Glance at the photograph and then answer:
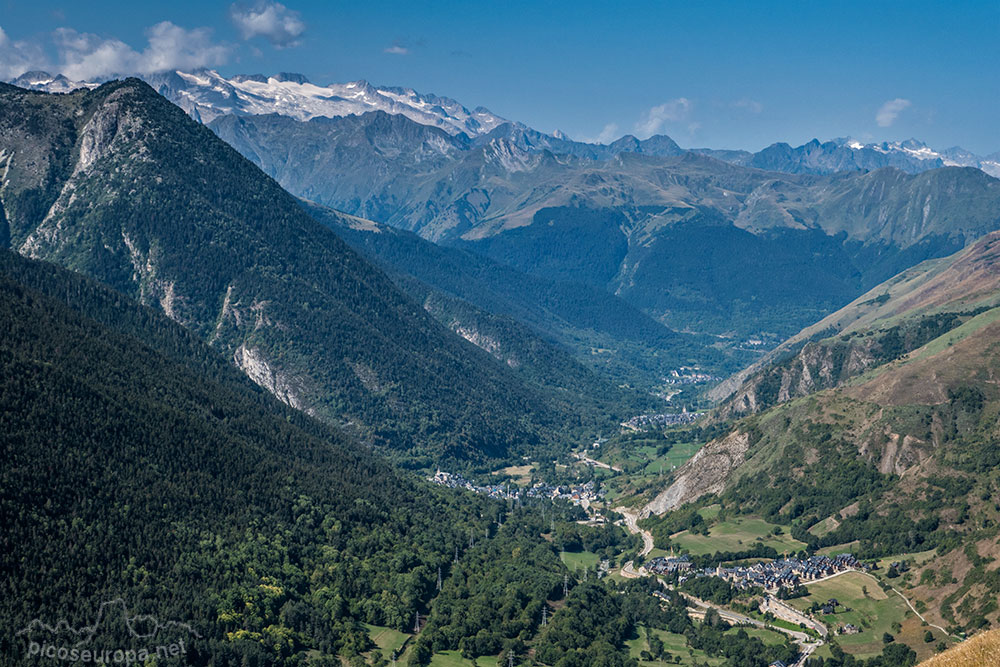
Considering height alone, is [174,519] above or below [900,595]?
below

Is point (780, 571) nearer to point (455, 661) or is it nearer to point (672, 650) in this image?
point (672, 650)

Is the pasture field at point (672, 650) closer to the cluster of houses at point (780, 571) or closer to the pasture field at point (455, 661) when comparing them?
the cluster of houses at point (780, 571)

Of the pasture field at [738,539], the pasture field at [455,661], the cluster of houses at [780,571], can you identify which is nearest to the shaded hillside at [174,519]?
the pasture field at [455,661]

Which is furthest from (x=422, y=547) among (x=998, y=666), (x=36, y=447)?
(x=998, y=666)

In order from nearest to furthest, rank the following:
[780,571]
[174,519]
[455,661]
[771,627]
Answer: [455,661] → [174,519] → [771,627] → [780,571]

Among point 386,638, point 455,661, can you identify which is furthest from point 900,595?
point 386,638

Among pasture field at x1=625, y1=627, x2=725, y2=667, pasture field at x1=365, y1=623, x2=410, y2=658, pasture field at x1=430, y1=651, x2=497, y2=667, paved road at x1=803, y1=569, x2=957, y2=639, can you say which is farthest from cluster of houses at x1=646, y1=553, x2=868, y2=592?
pasture field at x1=365, y1=623, x2=410, y2=658

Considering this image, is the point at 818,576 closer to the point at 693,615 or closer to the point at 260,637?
the point at 693,615
